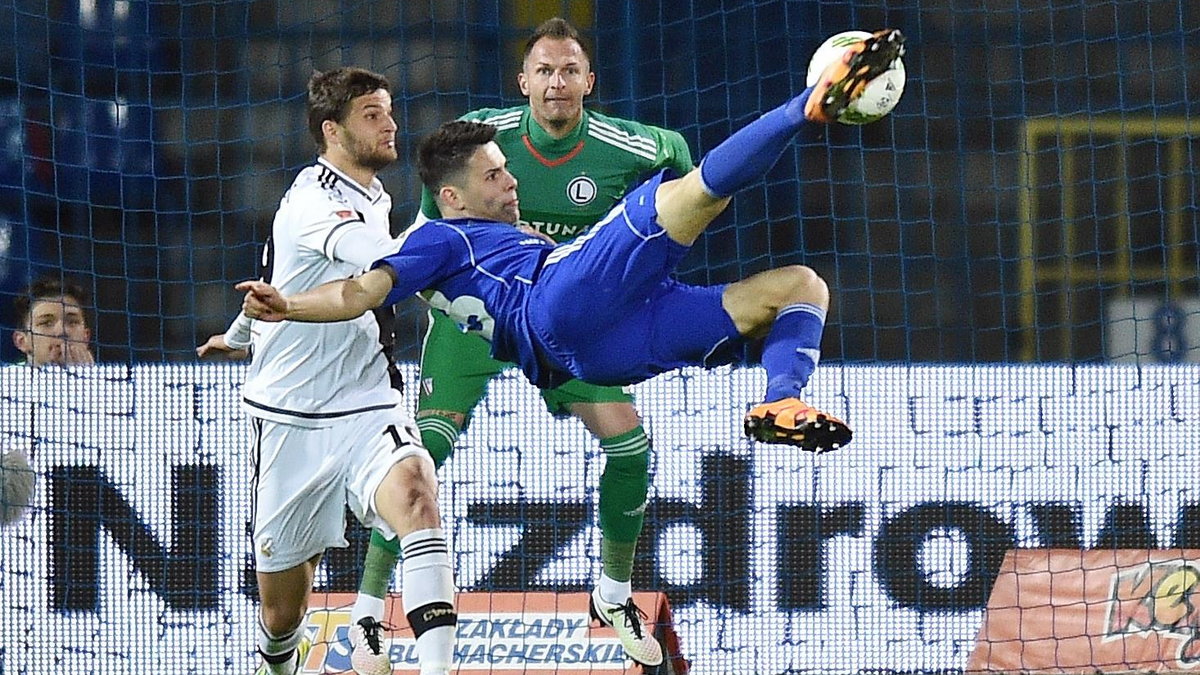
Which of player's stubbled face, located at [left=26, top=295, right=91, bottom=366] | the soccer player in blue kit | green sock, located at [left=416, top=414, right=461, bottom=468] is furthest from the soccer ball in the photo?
player's stubbled face, located at [left=26, top=295, right=91, bottom=366]

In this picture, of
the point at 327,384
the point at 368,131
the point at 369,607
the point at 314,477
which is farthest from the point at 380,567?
the point at 368,131

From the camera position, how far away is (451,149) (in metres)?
5.80

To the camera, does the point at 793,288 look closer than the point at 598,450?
Yes

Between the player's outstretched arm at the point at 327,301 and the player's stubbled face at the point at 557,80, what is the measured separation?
4.42 feet

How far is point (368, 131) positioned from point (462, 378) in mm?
1119

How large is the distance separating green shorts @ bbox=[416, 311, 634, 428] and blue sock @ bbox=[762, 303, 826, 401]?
5.15 feet

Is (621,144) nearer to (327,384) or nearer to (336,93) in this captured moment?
(336,93)

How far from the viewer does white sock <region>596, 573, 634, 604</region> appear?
6945mm

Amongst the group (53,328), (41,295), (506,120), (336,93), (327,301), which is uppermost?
(506,120)

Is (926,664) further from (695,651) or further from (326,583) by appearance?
(326,583)

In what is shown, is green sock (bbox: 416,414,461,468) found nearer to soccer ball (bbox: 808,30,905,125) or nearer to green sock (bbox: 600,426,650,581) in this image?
green sock (bbox: 600,426,650,581)

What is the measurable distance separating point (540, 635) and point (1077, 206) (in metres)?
4.11

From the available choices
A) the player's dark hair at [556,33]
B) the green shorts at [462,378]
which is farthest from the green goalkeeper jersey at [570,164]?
the green shorts at [462,378]

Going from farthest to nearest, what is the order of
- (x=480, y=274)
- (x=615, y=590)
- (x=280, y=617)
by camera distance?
(x=615, y=590) < (x=280, y=617) < (x=480, y=274)
